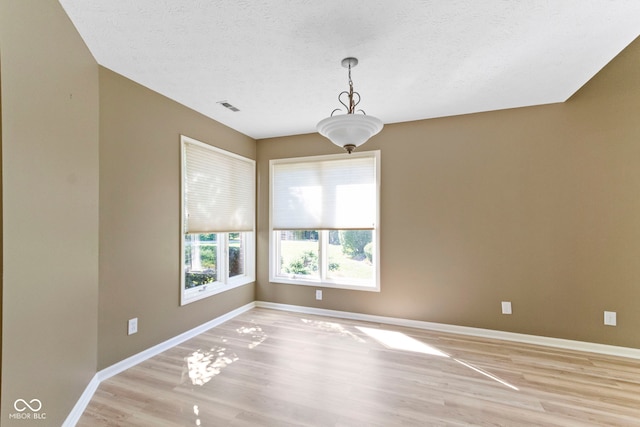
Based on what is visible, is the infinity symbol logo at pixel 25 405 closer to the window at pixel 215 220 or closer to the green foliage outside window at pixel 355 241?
the window at pixel 215 220

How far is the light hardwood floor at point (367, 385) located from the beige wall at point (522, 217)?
0.45 meters

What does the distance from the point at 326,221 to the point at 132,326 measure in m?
2.52

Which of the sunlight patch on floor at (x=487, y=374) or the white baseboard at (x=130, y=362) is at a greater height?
the white baseboard at (x=130, y=362)

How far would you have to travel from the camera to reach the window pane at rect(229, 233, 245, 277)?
416 cm

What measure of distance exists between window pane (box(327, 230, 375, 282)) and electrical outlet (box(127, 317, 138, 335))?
241 cm

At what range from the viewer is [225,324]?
369cm

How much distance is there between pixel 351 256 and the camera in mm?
4062

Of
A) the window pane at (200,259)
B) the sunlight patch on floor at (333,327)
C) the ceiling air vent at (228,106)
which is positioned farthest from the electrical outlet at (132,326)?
the ceiling air vent at (228,106)

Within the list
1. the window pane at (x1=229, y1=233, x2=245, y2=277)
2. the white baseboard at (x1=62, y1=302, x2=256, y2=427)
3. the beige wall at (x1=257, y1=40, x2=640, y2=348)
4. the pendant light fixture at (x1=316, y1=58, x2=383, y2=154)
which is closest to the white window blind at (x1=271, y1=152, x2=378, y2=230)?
the beige wall at (x1=257, y1=40, x2=640, y2=348)

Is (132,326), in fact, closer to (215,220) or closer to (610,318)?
(215,220)

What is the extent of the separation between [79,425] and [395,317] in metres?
3.19

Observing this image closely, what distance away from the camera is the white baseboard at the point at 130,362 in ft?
6.32

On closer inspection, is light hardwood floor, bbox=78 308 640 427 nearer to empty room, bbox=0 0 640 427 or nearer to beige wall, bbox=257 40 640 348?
empty room, bbox=0 0 640 427

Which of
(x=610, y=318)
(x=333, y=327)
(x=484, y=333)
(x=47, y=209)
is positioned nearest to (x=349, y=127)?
(x=47, y=209)
